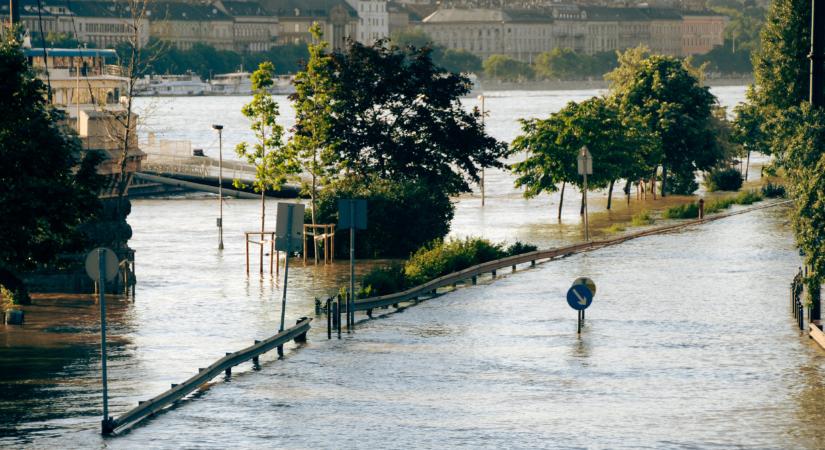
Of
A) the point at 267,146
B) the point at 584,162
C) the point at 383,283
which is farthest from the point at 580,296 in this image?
the point at 267,146

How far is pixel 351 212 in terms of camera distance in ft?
107

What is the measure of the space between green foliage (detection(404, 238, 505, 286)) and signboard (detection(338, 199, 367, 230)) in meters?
6.81

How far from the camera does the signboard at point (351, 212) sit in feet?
106

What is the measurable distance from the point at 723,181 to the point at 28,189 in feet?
209

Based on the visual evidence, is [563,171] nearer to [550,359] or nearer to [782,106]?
[782,106]

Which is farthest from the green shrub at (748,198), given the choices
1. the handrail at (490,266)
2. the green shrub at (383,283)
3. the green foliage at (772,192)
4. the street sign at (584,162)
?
the green shrub at (383,283)

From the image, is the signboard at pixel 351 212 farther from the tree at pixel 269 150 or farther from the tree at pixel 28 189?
the tree at pixel 269 150

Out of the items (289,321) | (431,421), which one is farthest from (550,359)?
(289,321)

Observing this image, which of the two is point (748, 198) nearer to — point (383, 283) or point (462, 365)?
point (383, 283)

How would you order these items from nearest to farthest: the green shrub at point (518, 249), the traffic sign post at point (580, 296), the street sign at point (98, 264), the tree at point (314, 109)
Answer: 1. the street sign at point (98, 264)
2. the traffic sign post at point (580, 296)
3. the green shrub at point (518, 249)
4. the tree at point (314, 109)

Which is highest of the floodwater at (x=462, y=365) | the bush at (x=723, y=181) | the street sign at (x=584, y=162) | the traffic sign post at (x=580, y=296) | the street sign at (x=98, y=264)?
the street sign at (x=584, y=162)

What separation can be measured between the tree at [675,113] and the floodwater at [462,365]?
34.0 metres

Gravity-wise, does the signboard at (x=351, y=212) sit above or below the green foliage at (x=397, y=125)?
below

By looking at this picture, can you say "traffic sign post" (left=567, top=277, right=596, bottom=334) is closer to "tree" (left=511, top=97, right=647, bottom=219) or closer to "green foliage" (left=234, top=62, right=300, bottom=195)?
"green foliage" (left=234, top=62, right=300, bottom=195)
